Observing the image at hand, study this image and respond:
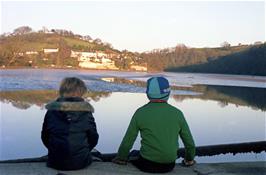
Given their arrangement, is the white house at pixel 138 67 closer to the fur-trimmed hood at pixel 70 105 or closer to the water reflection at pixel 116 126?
the water reflection at pixel 116 126

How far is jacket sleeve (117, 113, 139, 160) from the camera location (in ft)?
12.0

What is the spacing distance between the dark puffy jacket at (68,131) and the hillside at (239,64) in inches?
2112

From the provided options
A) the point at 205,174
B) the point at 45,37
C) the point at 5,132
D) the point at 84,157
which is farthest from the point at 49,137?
the point at 45,37

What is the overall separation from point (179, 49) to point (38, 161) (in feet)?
292

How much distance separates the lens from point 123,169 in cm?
377

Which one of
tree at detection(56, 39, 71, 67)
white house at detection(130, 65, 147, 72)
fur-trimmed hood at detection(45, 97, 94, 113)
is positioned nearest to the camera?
fur-trimmed hood at detection(45, 97, 94, 113)

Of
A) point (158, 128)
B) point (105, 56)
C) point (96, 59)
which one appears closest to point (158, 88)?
point (158, 128)

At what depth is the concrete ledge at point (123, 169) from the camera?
11.6 ft

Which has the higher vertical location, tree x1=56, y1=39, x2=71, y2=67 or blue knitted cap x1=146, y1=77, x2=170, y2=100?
tree x1=56, y1=39, x2=71, y2=67

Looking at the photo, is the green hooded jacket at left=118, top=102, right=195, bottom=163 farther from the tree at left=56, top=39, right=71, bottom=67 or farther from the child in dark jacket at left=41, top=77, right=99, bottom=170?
the tree at left=56, top=39, right=71, bottom=67

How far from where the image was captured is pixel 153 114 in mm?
3576

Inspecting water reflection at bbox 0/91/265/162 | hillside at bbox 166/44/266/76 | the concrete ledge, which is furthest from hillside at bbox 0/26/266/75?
the concrete ledge

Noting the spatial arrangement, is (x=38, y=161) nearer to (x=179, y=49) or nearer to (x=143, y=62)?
(x=143, y=62)

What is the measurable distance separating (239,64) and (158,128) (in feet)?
218
